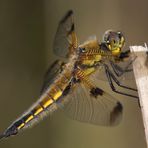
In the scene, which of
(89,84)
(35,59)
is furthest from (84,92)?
(35,59)

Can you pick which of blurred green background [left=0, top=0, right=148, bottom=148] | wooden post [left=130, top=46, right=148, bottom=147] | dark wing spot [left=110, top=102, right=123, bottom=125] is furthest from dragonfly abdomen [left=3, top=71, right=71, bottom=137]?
blurred green background [left=0, top=0, right=148, bottom=148]

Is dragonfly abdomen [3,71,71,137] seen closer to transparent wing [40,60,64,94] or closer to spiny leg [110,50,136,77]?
transparent wing [40,60,64,94]

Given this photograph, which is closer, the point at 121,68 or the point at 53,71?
the point at 121,68

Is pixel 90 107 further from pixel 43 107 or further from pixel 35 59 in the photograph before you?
pixel 35 59

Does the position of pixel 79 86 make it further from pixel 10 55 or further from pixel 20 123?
pixel 10 55

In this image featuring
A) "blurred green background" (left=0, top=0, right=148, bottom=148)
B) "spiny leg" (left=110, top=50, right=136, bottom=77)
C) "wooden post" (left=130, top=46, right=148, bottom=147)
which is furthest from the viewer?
"blurred green background" (left=0, top=0, right=148, bottom=148)

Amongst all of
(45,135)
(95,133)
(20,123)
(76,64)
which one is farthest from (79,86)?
(45,135)
